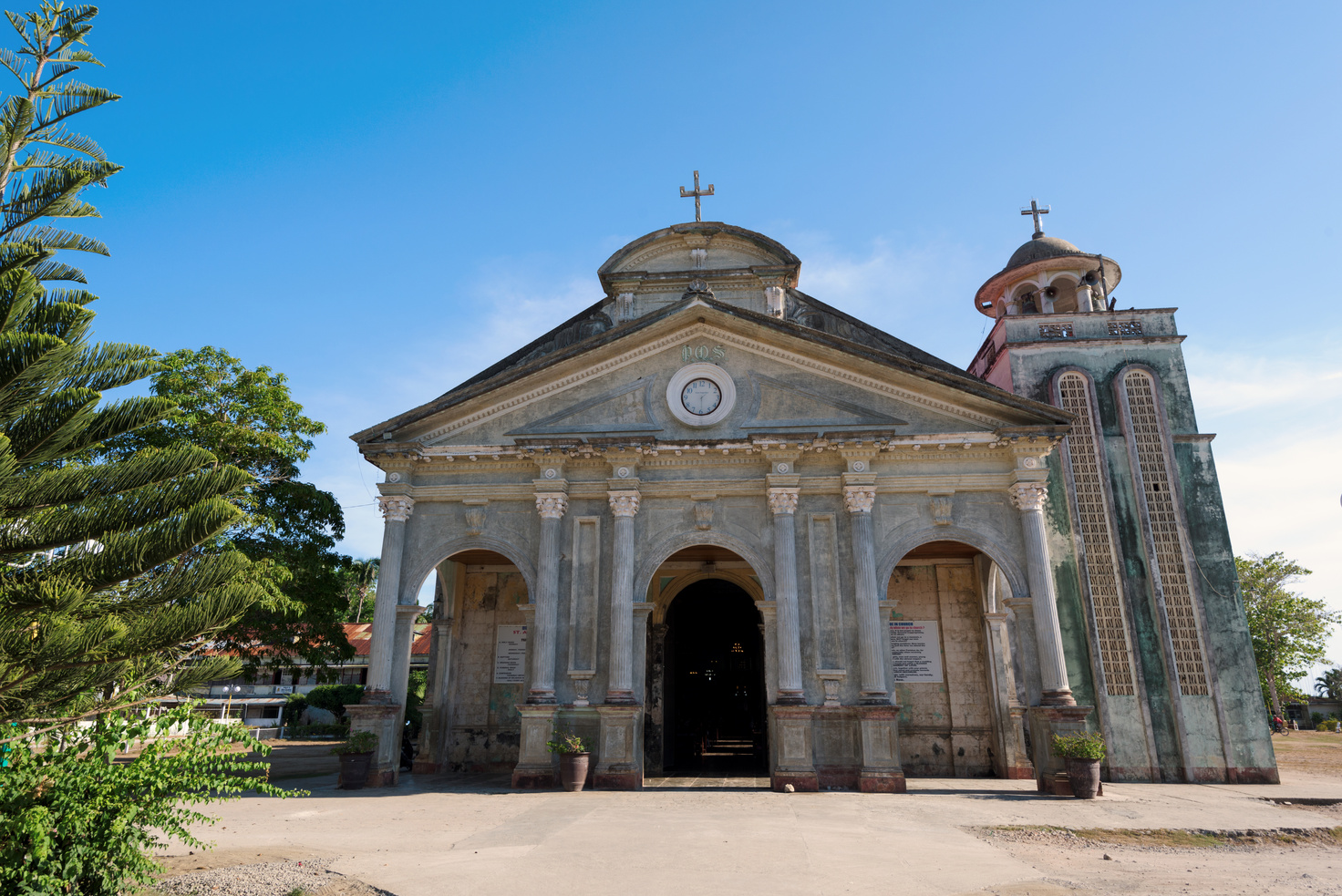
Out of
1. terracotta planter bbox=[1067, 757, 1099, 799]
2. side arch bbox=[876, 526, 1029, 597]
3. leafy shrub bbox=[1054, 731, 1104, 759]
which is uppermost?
side arch bbox=[876, 526, 1029, 597]

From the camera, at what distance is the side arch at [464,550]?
1609cm

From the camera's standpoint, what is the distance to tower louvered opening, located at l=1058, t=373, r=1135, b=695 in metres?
16.9

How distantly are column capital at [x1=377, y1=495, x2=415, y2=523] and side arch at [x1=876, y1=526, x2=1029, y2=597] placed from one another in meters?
9.67

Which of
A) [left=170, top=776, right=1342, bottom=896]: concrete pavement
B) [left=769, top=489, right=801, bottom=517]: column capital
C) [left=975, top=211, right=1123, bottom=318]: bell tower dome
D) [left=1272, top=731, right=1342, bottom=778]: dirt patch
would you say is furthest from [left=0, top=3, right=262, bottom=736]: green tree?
[left=1272, top=731, right=1342, bottom=778]: dirt patch

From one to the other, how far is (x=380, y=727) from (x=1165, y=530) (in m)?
17.2

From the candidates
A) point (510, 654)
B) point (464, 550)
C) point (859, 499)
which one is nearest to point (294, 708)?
point (510, 654)

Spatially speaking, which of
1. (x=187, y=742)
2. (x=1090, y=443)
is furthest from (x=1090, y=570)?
(x=187, y=742)

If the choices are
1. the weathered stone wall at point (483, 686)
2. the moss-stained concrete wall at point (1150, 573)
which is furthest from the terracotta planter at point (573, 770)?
the moss-stained concrete wall at point (1150, 573)

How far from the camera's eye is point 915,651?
18281 mm

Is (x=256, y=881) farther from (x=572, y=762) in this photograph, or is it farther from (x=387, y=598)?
(x=387, y=598)

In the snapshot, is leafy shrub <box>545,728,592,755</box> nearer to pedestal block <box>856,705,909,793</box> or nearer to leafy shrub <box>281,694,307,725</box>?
pedestal block <box>856,705,909,793</box>

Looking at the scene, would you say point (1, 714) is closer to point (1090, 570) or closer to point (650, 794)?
point (650, 794)

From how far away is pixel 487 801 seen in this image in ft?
41.8

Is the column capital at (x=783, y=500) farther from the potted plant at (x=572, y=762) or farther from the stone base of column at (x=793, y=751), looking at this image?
the potted plant at (x=572, y=762)
